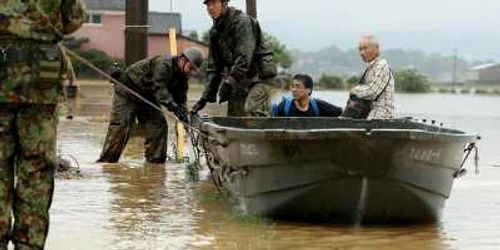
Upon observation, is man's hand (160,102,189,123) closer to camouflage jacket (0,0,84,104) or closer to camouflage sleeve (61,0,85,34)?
camouflage sleeve (61,0,85,34)

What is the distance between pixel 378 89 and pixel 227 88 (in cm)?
187

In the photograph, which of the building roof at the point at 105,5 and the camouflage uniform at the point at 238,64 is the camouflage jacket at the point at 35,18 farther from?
the building roof at the point at 105,5

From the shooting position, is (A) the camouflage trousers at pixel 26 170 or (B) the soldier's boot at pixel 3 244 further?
(B) the soldier's boot at pixel 3 244

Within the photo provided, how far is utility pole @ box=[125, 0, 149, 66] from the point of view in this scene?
1648 centimetres

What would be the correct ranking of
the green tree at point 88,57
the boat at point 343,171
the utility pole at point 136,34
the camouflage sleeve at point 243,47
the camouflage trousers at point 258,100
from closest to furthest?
the boat at point 343,171 → the camouflage sleeve at point 243,47 → the camouflage trousers at point 258,100 → the utility pole at point 136,34 → the green tree at point 88,57

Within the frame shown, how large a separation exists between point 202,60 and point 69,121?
11111 mm

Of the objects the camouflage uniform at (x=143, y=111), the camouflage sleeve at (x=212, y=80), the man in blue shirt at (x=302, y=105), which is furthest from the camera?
the camouflage uniform at (x=143, y=111)

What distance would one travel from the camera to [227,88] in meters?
11.3

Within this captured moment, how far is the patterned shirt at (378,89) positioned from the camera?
10078 mm

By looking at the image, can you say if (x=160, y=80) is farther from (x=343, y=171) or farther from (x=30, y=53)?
(x=30, y=53)

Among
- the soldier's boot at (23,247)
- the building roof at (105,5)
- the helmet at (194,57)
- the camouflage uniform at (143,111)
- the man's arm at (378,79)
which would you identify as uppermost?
the building roof at (105,5)

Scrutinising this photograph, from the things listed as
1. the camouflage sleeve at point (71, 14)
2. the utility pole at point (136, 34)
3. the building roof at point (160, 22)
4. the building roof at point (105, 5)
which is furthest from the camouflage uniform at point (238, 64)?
the building roof at point (105, 5)

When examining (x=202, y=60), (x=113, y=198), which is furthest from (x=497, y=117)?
(x=113, y=198)

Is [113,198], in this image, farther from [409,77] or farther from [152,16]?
[409,77]
